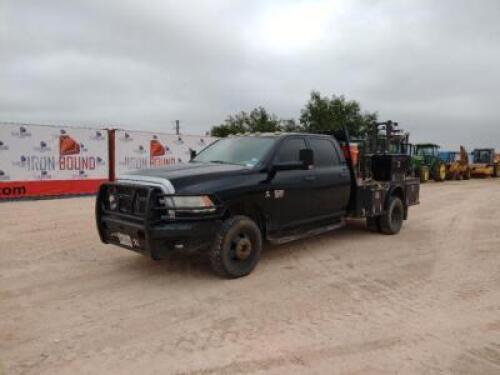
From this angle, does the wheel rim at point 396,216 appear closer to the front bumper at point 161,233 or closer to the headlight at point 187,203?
the front bumper at point 161,233

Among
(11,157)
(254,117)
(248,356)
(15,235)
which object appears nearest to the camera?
(248,356)

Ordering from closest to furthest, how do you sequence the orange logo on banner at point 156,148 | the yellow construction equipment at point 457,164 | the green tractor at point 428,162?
the orange logo on banner at point 156,148, the green tractor at point 428,162, the yellow construction equipment at point 457,164

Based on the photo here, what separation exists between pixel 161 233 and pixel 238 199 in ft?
3.52

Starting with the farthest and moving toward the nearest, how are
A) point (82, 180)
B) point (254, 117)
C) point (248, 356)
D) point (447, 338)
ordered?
point (254, 117)
point (82, 180)
point (447, 338)
point (248, 356)

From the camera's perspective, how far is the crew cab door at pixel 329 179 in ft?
21.7

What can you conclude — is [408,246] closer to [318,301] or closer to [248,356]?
[318,301]

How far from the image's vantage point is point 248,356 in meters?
3.38

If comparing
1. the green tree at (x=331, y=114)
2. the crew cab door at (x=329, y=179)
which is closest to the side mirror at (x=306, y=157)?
the crew cab door at (x=329, y=179)

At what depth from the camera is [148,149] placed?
16.8m

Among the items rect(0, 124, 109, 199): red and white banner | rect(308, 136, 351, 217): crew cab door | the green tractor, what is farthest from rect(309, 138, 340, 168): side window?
the green tractor

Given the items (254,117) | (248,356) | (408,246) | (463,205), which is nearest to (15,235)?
(248,356)

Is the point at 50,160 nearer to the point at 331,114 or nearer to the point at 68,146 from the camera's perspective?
the point at 68,146

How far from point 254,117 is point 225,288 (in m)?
55.8

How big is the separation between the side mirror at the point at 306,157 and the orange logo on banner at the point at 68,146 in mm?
10748
